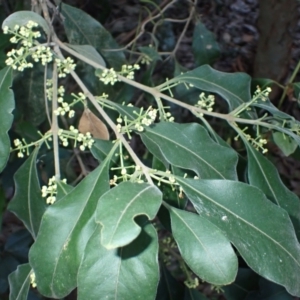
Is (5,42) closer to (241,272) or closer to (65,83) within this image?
(65,83)

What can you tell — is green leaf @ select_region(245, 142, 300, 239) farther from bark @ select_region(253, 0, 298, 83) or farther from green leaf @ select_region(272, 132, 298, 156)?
bark @ select_region(253, 0, 298, 83)

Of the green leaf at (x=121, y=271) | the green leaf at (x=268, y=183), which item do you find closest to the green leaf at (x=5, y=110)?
the green leaf at (x=121, y=271)

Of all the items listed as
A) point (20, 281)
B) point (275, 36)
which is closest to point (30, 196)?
point (20, 281)

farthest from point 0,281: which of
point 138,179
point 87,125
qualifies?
point 138,179

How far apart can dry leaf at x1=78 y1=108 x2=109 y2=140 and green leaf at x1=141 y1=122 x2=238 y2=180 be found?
0.15m

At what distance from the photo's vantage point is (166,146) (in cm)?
78

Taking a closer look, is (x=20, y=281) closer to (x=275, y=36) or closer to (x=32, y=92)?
Result: (x=32, y=92)

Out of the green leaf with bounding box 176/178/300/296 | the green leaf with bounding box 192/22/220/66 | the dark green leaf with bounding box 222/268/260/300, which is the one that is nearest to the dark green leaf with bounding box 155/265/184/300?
the dark green leaf with bounding box 222/268/260/300

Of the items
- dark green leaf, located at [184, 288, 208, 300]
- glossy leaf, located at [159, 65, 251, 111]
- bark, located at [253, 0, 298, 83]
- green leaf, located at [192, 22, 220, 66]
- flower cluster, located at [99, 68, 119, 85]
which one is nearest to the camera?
flower cluster, located at [99, 68, 119, 85]

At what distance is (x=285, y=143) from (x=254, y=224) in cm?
38

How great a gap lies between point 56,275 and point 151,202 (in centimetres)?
19

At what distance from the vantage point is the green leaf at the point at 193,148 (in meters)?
0.79

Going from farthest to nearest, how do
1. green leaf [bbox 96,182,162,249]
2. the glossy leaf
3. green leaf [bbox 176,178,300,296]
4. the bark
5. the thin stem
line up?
the bark, the glossy leaf, the thin stem, green leaf [bbox 176,178,300,296], green leaf [bbox 96,182,162,249]

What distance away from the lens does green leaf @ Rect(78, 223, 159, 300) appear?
60 centimetres
